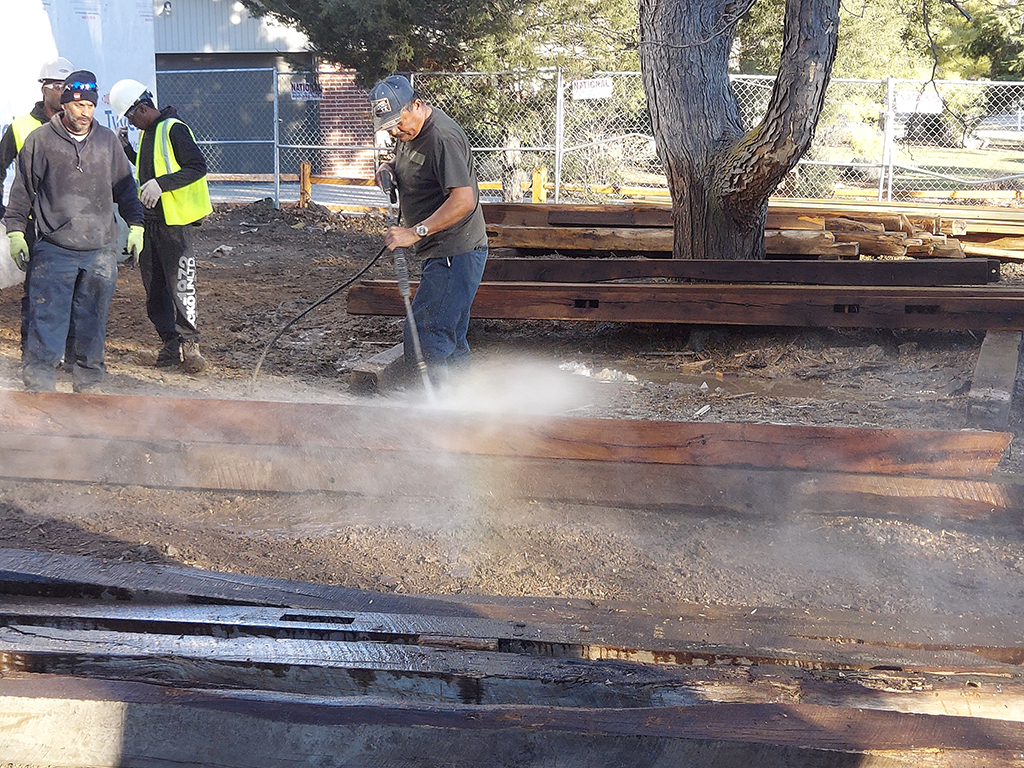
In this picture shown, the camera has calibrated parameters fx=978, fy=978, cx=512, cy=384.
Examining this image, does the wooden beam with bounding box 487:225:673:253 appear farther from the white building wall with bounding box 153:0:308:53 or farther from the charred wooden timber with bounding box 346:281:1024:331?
the white building wall with bounding box 153:0:308:53

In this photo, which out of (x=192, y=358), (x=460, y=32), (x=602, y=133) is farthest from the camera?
(x=602, y=133)

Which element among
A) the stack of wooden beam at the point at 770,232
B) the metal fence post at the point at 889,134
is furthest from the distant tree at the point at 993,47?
the stack of wooden beam at the point at 770,232

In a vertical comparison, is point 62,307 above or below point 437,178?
below

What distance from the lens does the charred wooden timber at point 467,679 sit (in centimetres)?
224

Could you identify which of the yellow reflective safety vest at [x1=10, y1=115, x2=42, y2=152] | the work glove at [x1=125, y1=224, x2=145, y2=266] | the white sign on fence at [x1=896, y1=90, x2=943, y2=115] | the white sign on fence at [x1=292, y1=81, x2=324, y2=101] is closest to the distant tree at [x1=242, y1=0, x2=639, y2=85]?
the white sign on fence at [x1=292, y1=81, x2=324, y2=101]

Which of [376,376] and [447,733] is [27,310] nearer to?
[376,376]

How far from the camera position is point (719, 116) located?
7.98m

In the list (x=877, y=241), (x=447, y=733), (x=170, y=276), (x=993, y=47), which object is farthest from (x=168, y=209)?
(x=993, y=47)

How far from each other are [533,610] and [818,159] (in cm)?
1825

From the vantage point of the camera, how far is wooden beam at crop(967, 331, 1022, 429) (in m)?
5.34

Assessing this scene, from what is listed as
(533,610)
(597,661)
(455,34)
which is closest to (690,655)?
(597,661)

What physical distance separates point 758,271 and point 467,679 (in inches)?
223

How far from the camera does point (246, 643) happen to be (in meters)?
2.93

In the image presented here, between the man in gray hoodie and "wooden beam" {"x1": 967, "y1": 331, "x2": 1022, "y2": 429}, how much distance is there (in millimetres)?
5142
